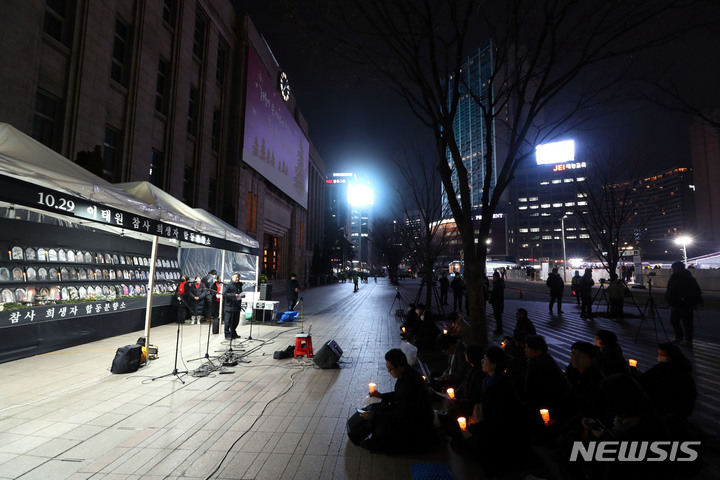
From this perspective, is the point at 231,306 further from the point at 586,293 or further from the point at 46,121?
the point at 586,293

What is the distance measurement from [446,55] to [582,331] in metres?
10.1

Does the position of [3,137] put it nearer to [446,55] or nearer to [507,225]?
[446,55]

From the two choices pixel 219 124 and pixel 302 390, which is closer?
pixel 302 390

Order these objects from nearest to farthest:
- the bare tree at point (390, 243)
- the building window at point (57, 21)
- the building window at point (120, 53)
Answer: the building window at point (57, 21) → the building window at point (120, 53) → the bare tree at point (390, 243)

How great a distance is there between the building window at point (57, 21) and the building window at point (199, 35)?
1001 centimetres

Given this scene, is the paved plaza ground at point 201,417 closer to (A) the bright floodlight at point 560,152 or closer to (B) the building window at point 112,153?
(B) the building window at point 112,153

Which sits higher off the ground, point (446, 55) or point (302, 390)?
point (446, 55)

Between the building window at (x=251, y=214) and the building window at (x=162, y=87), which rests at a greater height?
the building window at (x=162, y=87)

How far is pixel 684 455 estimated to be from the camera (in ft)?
10.3

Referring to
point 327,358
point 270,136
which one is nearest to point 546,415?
point 327,358

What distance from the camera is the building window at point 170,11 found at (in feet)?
57.7

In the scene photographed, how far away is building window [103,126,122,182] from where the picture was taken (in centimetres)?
1326

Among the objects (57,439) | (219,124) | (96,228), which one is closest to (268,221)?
(219,124)

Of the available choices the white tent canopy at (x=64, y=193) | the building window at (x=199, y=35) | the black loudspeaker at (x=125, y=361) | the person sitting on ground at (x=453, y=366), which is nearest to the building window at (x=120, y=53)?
the building window at (x=199, y=35)
